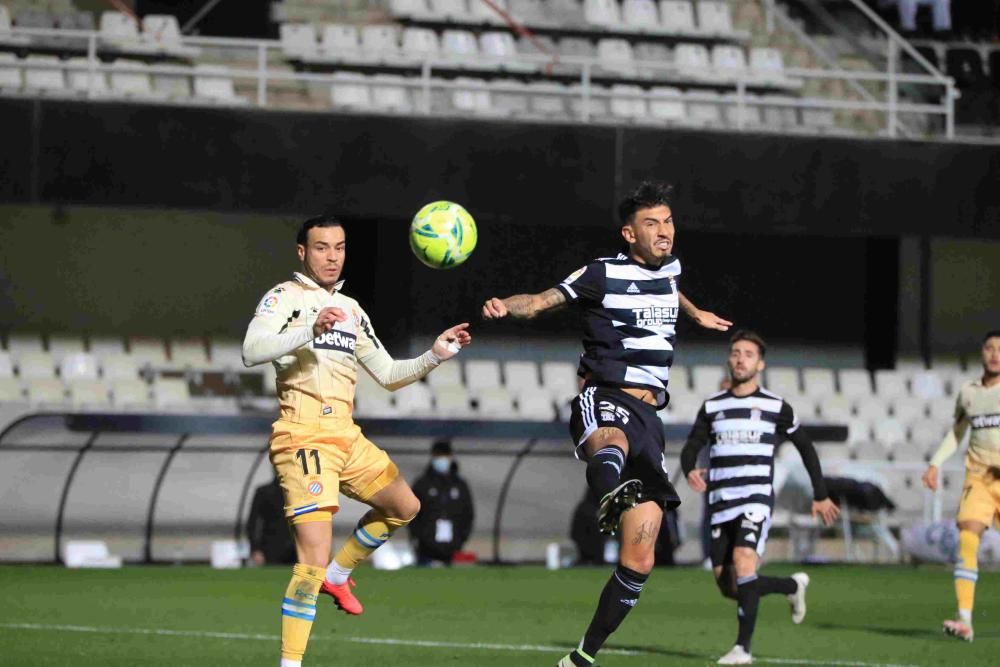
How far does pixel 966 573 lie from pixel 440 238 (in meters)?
4.98

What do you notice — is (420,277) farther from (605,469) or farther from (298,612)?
(298,612)

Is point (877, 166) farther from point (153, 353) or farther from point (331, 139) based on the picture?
point (153, 353)

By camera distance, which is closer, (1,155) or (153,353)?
(1,155)

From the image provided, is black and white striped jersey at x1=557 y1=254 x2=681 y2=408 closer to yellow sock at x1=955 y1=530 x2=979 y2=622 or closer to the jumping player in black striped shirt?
the jumping player in black striped shirt

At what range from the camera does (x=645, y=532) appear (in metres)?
8.05

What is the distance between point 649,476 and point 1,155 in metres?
14.2

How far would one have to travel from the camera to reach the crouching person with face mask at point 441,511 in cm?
1936

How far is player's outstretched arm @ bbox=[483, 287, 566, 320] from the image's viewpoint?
7.71 metres

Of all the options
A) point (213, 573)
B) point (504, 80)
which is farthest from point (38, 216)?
point (213, 573)

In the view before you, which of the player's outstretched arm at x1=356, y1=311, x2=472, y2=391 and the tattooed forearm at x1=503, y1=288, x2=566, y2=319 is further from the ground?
the tattooed forearm at x1=503, y1=288, x2=566, y2=319

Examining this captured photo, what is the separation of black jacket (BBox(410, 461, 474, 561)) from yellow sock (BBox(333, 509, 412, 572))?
10.2 meters

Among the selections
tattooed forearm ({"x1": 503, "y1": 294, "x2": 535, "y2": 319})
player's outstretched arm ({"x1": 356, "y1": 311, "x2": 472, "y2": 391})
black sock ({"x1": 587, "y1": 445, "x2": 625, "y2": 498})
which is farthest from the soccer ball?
black sock ({"x1": 587, "y1": 445, "x2": 625, "y2": 498})

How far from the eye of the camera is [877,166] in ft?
74.4

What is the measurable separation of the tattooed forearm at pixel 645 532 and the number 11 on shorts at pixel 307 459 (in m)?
1.51
